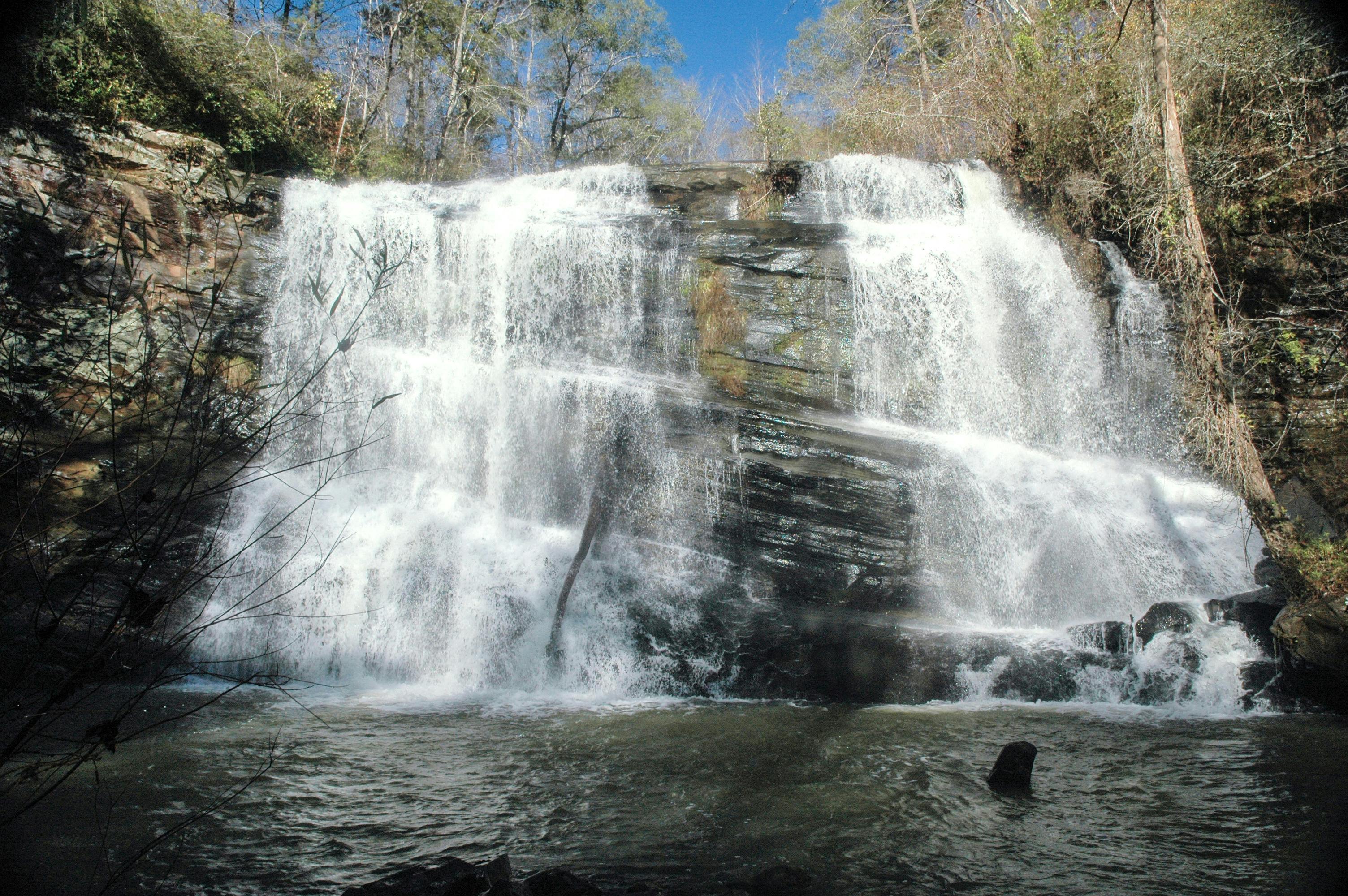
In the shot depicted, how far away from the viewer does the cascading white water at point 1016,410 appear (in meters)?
8.95

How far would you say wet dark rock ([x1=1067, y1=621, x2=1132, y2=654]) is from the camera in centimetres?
762

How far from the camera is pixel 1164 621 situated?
7.70 metres

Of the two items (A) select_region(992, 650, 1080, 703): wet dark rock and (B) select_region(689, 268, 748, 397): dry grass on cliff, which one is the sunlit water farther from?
(B) select_region(689, 268, 748, 397): dry grass on cliff

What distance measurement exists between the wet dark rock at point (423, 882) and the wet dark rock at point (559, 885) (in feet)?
0.75

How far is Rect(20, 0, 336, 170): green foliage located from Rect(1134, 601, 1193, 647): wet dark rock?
42.5ft

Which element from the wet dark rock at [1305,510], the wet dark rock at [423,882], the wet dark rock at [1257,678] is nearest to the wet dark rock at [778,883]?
the wet dark rock at [423,882]

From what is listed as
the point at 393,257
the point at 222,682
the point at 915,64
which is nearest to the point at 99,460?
the point at 222,682

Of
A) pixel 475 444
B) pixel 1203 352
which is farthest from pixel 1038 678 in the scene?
pixel 475 444

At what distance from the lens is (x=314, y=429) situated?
10219mm

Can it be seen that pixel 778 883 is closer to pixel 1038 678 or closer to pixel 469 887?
pixel 469 887

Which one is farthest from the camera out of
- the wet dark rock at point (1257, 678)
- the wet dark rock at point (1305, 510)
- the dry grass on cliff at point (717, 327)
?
the dry grass on cliff at point (717, 327)

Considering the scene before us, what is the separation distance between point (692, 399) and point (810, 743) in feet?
17.1

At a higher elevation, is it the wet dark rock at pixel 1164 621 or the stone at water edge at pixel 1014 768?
the wet dark rock at pixel 1164 621

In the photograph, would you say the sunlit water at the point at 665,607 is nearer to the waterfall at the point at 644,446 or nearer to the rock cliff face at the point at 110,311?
the waterfall at the point at 644,446
